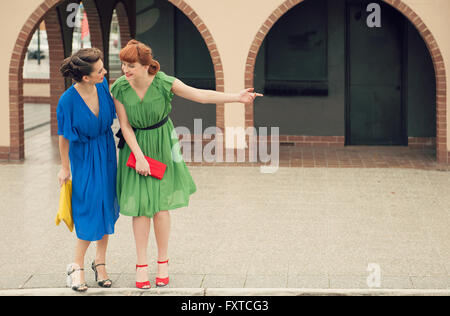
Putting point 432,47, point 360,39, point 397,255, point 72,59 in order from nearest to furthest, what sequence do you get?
point 72,59, point 397,255, point 432,47, point 360,39

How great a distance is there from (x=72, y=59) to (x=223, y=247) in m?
2.31

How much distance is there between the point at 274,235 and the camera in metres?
8.09

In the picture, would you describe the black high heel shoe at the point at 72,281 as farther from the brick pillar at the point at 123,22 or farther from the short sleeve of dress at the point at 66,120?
the brick pillar at the point at 123,22

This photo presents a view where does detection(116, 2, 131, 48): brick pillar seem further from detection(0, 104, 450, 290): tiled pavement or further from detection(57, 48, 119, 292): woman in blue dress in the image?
detection(57, 48, 119, 292): woman in blue dress

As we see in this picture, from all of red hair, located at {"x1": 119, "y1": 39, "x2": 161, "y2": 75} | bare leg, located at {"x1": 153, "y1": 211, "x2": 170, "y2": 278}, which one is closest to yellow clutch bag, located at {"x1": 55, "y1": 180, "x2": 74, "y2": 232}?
bare leg, located at {"x1": 153, "y1": 211, "x2": 170, "y2": 278}

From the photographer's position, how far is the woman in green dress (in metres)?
6.28

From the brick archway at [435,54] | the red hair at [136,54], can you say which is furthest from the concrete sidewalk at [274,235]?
the red hair at [136,54]

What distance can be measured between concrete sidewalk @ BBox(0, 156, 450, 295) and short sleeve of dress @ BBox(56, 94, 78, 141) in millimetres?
1109

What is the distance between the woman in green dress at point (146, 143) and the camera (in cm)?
628

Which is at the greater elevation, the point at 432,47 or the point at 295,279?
the point at 432,47

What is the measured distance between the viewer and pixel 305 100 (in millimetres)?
14312

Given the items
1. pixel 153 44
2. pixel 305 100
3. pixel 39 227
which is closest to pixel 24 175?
pixel 39 227

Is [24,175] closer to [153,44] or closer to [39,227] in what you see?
[39,227]

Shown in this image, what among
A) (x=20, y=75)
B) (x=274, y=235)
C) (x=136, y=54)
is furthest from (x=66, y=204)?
(x=20, y=75)
